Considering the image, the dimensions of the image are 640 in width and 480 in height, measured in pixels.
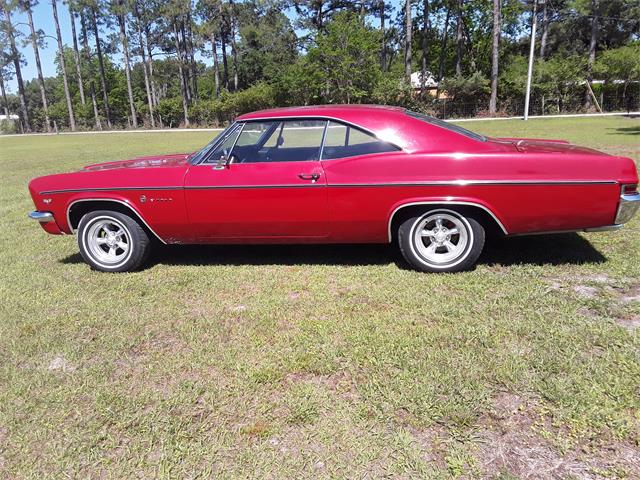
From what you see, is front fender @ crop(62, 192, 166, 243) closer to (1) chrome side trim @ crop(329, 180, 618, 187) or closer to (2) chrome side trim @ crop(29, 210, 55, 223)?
(2) chrome side trim @ crop(29, 210, 55, 223)

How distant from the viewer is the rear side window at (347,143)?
14.0 ft

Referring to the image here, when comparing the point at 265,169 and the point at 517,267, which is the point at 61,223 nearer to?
the point at 265,169

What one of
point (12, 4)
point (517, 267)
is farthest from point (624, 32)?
point (12, 4)

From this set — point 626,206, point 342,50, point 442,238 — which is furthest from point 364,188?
point 342,50

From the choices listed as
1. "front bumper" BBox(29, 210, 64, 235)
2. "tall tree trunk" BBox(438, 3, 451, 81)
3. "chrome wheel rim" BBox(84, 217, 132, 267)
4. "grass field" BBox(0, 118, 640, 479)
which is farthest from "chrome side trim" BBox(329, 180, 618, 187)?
"tall tree trunk" BBox(438, 3, 451, 81)

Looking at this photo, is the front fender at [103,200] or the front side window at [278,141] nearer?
the front side window at [278,141]

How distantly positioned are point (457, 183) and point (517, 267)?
3.36ft

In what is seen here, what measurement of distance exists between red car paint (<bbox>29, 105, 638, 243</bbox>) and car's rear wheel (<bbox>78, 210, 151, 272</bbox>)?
0.18 meters

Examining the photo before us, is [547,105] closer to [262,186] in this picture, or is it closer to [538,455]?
[262,186]

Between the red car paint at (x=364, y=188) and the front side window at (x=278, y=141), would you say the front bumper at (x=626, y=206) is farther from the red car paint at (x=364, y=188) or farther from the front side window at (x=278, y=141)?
the front side window at (x=278, y=141)

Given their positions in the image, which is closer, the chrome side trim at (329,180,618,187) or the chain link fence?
the chrome side trim at (329,180,618,187)

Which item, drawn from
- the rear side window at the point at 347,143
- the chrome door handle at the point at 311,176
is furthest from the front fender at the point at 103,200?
the rear side window at the point at 347,143

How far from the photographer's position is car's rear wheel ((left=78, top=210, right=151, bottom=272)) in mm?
4727

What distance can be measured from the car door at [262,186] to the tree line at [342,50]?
36.6 metres
